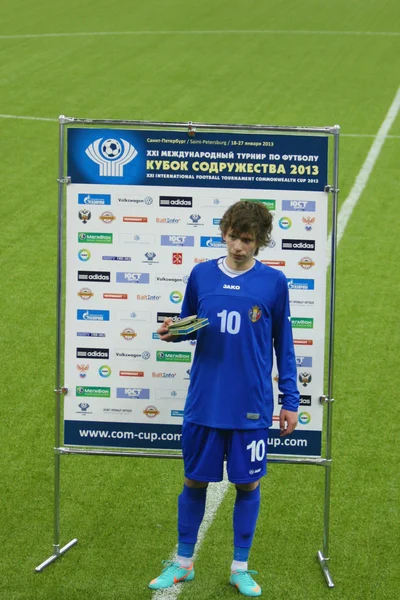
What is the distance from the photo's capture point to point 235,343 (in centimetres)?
576

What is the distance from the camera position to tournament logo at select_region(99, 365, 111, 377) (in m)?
6.40

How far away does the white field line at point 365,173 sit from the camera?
43.3 ft

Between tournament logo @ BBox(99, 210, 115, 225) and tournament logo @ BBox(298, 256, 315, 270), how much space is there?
3.55 ft

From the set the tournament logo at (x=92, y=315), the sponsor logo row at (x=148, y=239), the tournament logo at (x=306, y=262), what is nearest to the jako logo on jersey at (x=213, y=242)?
the sponsor logo row at (x=148, y=239)

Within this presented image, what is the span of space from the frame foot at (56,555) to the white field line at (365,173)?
5331mm

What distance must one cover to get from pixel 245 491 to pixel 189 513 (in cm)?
33

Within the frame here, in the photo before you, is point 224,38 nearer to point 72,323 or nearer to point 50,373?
point 50,373

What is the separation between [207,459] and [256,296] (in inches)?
35.4

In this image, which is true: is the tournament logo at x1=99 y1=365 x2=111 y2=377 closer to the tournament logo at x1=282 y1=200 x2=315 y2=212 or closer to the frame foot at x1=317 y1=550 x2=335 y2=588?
the tournament logo at x1=282 y1=200 x2=315 y2=212

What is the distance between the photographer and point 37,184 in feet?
47.7

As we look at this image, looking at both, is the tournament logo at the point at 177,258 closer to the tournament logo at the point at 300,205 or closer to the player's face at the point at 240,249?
the player's face at the point at 240,249

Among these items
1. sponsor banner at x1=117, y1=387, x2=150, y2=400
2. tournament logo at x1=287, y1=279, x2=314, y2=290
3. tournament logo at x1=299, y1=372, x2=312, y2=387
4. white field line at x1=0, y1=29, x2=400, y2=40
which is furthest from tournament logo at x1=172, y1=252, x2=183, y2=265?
white field line at x1=0, y1=29, x2=400, y2=40

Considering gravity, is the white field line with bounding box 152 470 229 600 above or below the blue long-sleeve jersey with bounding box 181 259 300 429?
below

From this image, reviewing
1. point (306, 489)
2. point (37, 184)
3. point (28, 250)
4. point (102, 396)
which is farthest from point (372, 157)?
point (102, 396)
